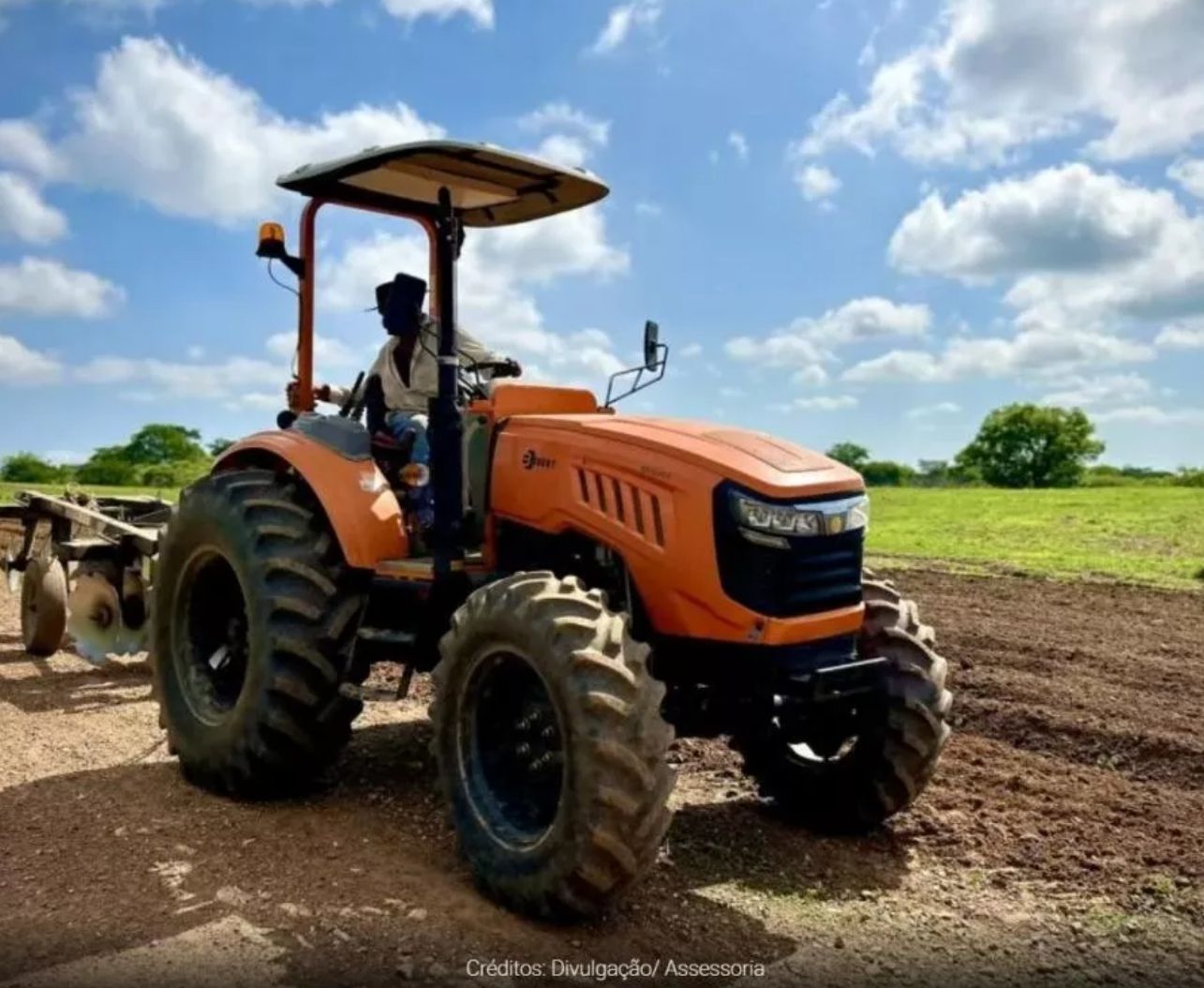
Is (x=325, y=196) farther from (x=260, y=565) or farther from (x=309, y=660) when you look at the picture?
(x=309, y=660)

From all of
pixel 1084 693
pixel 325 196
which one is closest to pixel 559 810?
pixel 325 196

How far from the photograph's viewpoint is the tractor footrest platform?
185 inches

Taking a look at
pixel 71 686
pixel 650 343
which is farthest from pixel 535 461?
pixel 71 686

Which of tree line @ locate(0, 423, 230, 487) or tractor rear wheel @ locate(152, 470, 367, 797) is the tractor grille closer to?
tractor rear wheel @ locate(152, 470, 367, 797)

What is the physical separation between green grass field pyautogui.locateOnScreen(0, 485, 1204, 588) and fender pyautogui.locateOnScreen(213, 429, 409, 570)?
11913 millimetres

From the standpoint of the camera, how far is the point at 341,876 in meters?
4.73

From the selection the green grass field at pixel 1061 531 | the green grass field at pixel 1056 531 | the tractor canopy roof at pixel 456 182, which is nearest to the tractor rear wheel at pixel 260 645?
the tractor canopy roof at pixel 456 182

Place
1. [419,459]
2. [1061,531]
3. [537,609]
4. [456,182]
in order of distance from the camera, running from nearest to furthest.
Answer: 1. [537,609]
2. [419,459]
3. [456,182]
4. [1061,531]

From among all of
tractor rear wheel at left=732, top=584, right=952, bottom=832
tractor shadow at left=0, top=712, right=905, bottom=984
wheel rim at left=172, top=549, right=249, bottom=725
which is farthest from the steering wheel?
tractor rear wheel at left=732, top=584, right=952, bottom=832

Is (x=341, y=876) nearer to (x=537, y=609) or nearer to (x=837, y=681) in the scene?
(x=537, y=609)

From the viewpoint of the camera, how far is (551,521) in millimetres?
5172

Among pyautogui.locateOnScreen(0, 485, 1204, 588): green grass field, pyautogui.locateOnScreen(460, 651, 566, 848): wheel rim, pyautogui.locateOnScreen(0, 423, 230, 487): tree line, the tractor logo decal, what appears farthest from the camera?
pyautogui.locateOnScreen(0, 423, 230, 487): tree line

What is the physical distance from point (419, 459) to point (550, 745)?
1779 millimetres

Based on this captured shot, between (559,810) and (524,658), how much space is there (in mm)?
554
